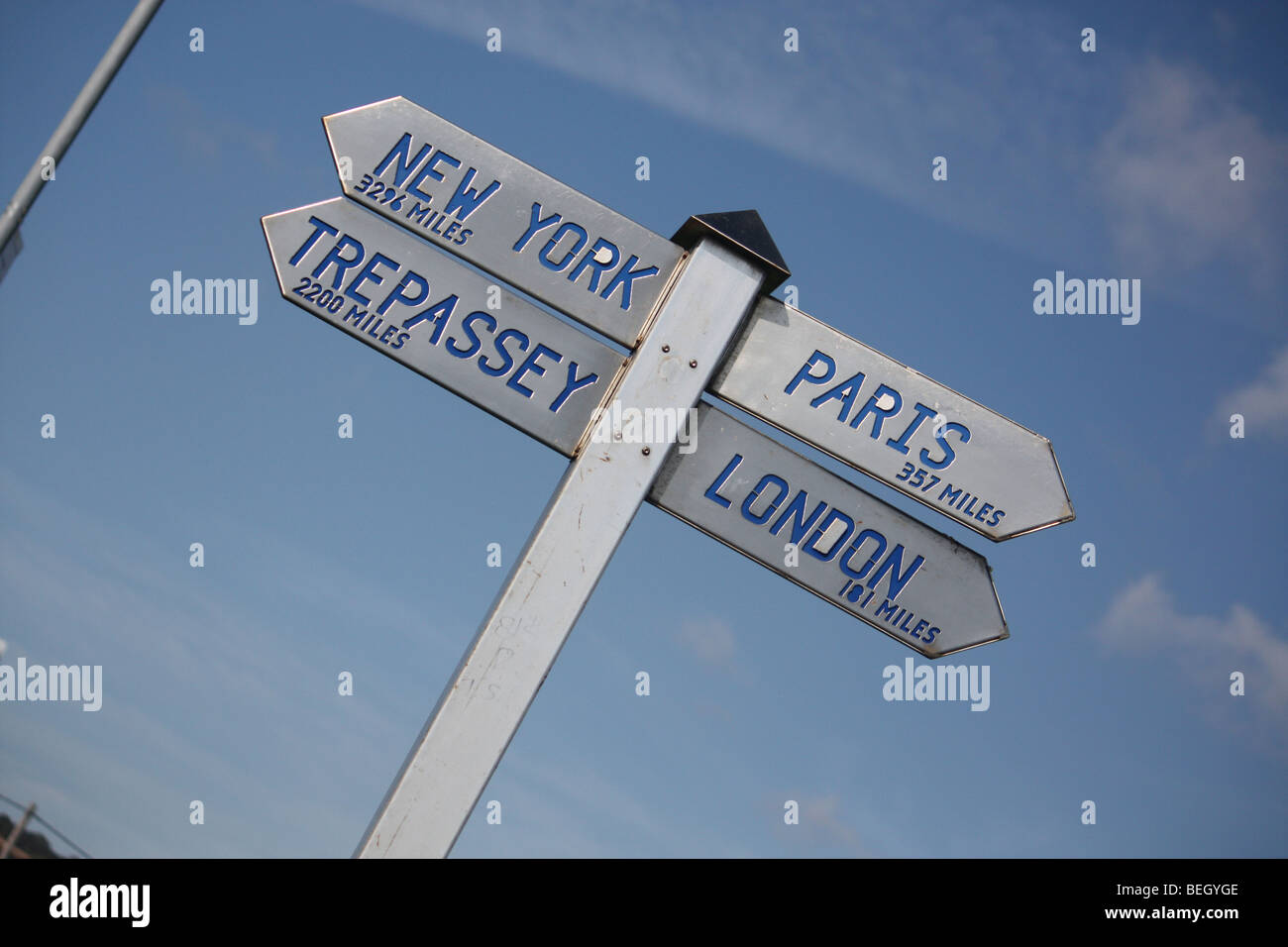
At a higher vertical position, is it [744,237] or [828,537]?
[744,237]

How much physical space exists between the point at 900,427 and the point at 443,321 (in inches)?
A: 66.7

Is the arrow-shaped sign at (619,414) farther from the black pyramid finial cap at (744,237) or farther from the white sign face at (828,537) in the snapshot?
the black pyramid finial cap at (744,237)

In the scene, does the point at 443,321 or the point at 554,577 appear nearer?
the point at 554,577

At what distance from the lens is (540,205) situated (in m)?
3.84

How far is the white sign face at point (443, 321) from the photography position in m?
3.67

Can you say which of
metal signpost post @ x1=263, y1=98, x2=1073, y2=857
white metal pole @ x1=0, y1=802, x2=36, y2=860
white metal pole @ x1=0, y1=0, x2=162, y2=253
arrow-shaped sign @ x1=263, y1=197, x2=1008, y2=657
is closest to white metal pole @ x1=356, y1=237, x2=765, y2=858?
metal signpost post @ x1=263, y1=98, x2=1073, y2=857

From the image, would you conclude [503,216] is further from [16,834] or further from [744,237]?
[16,834]

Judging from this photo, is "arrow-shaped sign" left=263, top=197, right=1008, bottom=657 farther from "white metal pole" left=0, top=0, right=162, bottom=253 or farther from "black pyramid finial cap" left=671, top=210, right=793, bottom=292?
"white metal pole" left=0, top=0, right=162, bottom=253

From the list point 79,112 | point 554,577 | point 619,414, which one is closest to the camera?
point 554,577

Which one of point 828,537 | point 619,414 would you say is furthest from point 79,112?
point 828,537

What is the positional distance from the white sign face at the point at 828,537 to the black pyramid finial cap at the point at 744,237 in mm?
570

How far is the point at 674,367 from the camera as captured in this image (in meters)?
3.73

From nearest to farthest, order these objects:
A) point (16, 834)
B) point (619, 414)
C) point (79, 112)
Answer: point (619, 414) < point (79, 112) < point (16, 834)
